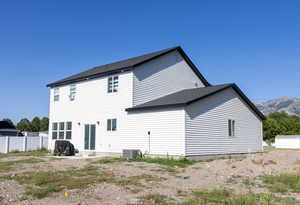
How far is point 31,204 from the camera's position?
6.96 m

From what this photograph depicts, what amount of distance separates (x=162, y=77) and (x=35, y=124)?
2289 inches

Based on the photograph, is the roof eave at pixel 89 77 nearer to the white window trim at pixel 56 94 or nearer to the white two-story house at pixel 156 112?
the white two-story house at pixel 156 112

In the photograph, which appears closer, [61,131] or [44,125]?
[61,131]

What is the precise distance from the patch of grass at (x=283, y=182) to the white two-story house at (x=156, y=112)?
19.8 ft

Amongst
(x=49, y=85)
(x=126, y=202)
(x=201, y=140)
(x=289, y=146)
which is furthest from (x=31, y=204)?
(x=289, y=146)

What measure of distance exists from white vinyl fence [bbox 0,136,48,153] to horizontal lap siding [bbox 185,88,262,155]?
1516cm

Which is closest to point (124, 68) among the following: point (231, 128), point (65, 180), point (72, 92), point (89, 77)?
point (89, 77)

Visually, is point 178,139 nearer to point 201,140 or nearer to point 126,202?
point 201,140

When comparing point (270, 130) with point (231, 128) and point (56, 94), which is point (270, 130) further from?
point (56, 94)

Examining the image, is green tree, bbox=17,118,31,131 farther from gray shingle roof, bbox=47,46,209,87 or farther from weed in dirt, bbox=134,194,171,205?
weed in dirt, bbox=134,194,171,205

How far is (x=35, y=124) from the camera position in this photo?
71.8 meters

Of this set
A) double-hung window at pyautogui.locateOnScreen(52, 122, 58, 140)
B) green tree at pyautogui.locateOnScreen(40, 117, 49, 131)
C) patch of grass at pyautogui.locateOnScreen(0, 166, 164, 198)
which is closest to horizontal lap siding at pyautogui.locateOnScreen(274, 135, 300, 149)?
double-hung window at pyautogui.locateOnScreen(52, 122, 58, 140)

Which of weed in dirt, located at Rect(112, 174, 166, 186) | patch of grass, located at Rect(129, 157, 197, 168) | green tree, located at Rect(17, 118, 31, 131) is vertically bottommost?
weed in dirt, located at Rect(112, 174, 166, 186)

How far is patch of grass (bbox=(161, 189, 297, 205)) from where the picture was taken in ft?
22.9
